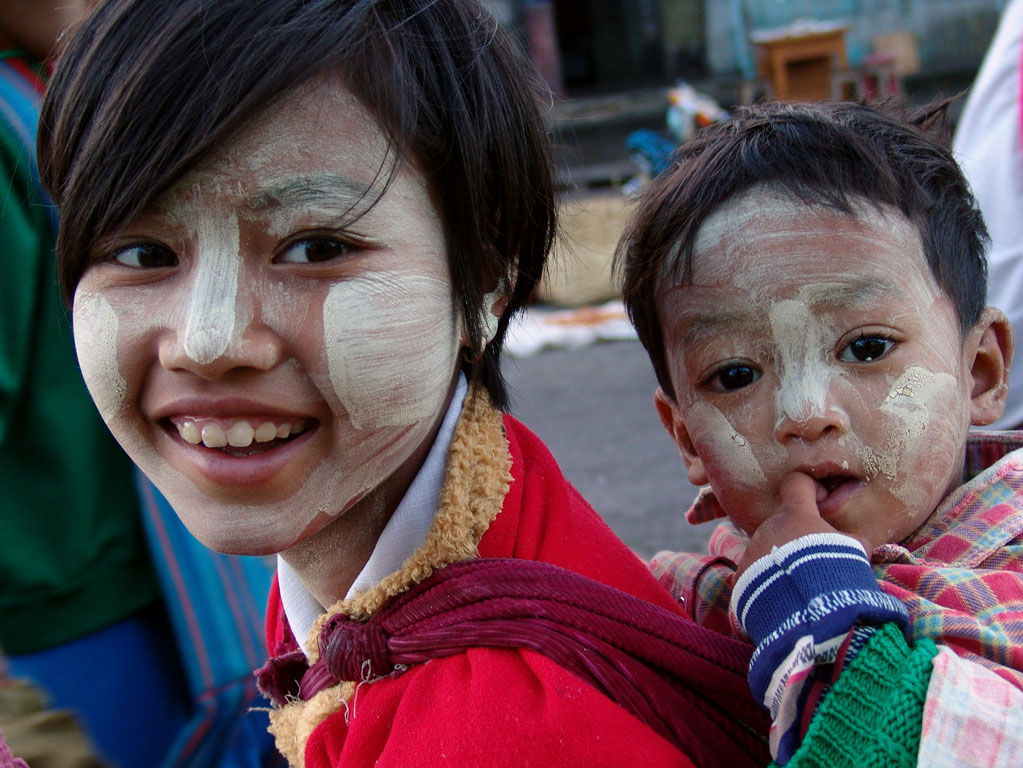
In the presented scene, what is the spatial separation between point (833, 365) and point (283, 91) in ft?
2.55

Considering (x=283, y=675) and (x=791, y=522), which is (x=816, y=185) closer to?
(x=791, y=522)

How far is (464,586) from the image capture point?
117 centimetres

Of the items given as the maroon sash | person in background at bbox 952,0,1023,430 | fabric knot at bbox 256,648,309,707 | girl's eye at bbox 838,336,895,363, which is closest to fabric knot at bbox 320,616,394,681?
the maroon sash

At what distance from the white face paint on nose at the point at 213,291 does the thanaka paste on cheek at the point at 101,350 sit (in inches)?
5.2

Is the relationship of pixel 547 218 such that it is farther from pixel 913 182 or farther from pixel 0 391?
pixel 0 391

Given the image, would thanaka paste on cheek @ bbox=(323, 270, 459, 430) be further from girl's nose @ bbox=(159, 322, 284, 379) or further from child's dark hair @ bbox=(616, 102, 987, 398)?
child's dark hair @ bbox=(616, 102, 987, 398)

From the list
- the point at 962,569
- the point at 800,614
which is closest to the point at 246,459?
the point at 800,614

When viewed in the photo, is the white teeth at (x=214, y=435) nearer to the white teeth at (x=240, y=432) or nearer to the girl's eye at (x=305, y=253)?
the white teeth at (x=240, y=432)

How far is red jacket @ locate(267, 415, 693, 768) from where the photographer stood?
1032 mm

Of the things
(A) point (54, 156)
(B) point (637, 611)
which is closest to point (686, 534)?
(B) point (637, 611)

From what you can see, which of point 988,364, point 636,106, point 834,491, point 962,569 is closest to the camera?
point 962,569

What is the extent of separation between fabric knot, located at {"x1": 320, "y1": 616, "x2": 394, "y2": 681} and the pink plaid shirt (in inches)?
18.2

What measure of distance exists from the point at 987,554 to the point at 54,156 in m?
1.28

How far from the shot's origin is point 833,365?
1.35 meters
